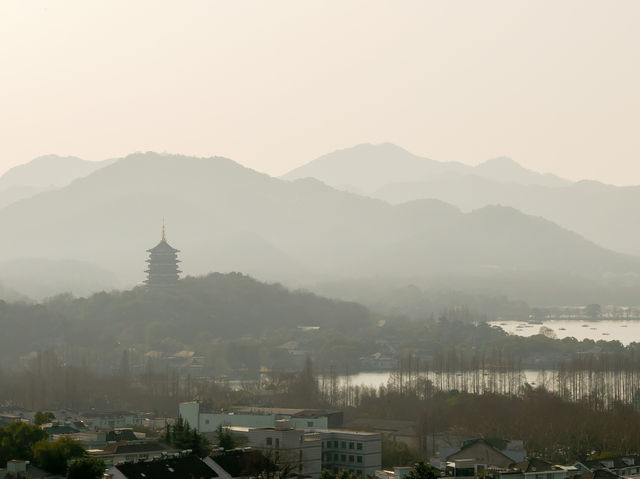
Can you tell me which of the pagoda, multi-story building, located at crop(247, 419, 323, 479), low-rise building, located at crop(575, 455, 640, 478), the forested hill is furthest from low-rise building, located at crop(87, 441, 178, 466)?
the pagoda

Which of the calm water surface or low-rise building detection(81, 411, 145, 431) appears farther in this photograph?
the calm water surface

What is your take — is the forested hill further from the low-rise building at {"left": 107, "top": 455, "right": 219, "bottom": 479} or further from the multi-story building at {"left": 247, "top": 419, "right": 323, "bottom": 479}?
the low-rise building at {"left": 107, "top": 455, "right": 219, "bottom": 479}

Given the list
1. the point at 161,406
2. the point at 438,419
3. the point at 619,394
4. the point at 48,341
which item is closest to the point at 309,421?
the point at 438,419

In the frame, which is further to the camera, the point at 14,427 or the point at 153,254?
the point at 153,254

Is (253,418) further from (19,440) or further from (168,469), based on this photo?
(168,469)

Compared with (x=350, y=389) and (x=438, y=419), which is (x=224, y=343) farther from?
(x=438, y=419)

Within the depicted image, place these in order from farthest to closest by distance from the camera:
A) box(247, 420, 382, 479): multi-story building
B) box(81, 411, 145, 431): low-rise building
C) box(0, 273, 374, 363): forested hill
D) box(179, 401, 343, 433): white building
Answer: box(0, 273, 374, 363): forested hill → box(81, 411, 145, 431): low-rise building → box(179, 401, 343, 433): white building → box(247, 420, 382, 479): multi-story building

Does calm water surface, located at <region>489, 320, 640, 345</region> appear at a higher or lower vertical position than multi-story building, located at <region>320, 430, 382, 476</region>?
higher
